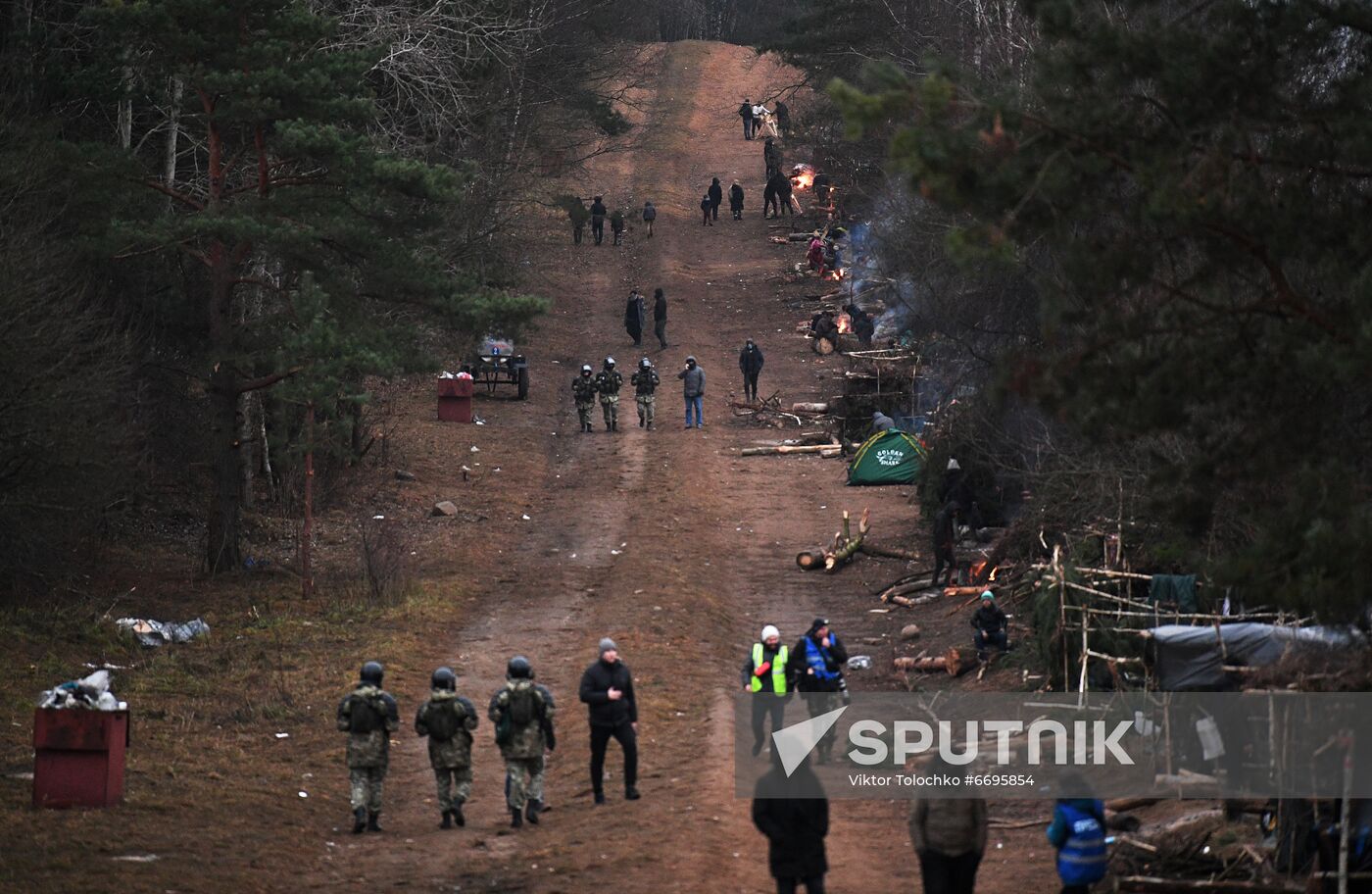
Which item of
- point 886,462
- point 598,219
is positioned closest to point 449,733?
point 886,462

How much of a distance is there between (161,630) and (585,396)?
1460cm

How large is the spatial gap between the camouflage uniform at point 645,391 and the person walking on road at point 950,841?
82.2ft

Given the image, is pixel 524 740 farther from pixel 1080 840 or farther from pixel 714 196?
pixel 714 196

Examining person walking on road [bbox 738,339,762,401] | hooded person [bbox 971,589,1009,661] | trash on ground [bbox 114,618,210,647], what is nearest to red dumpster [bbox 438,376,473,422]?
person walking on road [bbox 738,339,762,401]

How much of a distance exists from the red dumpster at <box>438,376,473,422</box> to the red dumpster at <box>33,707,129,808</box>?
21839 mm

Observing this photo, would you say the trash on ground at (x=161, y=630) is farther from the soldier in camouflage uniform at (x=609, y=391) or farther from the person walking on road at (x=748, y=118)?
the person walking on road at (x=748, y=118)

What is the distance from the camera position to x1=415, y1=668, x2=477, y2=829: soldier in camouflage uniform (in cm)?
1450

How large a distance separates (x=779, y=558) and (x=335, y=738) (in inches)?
407

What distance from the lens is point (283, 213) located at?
949 inches

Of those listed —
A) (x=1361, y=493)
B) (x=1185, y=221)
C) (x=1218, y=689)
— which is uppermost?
(x=1185, y=221)

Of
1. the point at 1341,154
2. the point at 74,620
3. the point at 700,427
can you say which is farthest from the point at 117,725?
the point at 700,427

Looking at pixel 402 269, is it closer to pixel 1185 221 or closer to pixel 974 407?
pixel 974 407

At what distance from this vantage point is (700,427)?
3619 centimetres

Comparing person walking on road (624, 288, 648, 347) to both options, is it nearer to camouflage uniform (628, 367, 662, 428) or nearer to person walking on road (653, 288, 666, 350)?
person walking on road (653, 288, 666, 350)
